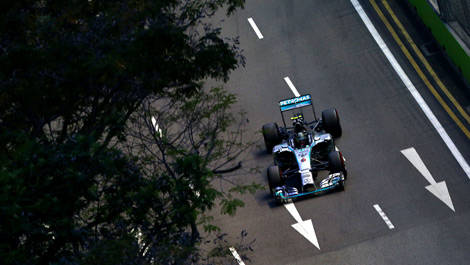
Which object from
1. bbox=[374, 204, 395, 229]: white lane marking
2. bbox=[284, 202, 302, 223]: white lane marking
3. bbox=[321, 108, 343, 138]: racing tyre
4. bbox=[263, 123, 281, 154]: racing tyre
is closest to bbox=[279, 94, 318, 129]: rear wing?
bbox=[321, 108, 343, 138]: racing tyre

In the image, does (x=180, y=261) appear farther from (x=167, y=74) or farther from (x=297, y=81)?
(x=297, y=81)

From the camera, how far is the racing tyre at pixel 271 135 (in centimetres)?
2852

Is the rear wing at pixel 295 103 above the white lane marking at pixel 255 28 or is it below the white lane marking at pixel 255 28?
below

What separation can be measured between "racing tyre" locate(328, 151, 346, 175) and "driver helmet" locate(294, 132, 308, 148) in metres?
0.91

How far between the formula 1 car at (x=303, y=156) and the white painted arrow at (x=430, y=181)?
231 cm

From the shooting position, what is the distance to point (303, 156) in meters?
26.5

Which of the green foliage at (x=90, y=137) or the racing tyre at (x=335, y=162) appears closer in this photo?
the green foliage at (x=90, y=137)

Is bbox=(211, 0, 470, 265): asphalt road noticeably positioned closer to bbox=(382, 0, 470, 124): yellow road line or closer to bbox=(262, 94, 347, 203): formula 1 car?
bbox=(382, 0, 470, 124): yellow road line

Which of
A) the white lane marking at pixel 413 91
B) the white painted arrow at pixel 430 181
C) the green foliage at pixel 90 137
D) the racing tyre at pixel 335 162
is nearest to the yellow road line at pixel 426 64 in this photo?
the white lane marking at pixel 413 91

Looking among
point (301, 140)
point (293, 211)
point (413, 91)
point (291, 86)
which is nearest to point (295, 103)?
point (301, 140)

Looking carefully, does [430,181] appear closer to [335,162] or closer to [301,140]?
[335,162]

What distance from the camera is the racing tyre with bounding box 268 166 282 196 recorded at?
2634cm

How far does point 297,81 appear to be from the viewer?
3306 cm

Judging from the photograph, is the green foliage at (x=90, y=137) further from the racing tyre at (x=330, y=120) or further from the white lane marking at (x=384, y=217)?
the racing tyre at (x=330, y=120)
